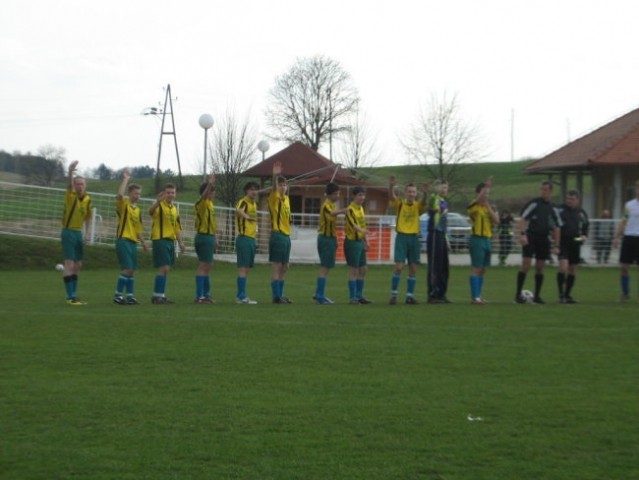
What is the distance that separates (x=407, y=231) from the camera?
53.1 feet

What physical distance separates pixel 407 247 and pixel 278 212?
2.41 meters

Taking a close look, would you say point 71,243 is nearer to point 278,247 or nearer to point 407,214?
point 278,247

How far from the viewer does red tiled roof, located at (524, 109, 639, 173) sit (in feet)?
132

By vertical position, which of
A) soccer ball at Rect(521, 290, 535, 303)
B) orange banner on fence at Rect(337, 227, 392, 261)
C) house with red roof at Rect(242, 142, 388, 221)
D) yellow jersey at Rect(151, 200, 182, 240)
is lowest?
soccer ball at Rect(521, 290, 535, 303)

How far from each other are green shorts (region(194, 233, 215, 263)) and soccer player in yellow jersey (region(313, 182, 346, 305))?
1.90 meters

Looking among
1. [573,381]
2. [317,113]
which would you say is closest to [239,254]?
[573,381]

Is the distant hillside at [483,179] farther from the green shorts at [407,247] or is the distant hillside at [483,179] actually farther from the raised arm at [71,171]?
the raised arm at [71,171]

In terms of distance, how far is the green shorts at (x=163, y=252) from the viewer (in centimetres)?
1532

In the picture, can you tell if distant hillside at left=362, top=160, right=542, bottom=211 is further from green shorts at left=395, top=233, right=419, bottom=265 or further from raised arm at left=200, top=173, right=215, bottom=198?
raised arm at left=200, top=173, right=215, bottom=198

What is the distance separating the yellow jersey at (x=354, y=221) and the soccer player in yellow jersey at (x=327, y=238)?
0.60ft

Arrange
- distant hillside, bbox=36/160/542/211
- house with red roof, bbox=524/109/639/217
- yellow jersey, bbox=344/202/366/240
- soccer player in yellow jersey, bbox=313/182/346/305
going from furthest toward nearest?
distant hillside, bbox=36/160/542/211 → house with red roof, bbox=524/109/639/217 → yellow jersey, bbox=344/202/366/240 → soccer player in yellow jersey, bbox=313/182/346/305

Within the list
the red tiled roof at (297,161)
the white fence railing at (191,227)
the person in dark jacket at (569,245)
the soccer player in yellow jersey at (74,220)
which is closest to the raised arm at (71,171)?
the soccer player in yellow jersey at (74,220)

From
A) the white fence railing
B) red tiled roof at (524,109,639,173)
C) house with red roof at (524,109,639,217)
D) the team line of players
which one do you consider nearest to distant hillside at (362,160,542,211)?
red tiled roof at (524,109,639,173)

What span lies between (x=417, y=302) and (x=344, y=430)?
10.2m
